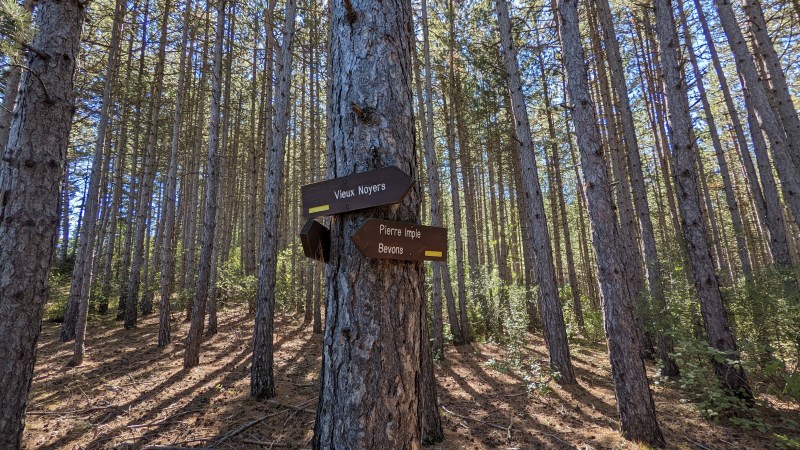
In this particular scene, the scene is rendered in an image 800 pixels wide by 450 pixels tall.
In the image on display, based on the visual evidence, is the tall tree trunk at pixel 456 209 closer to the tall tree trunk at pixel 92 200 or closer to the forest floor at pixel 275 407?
the forest floor at pixel 275 407

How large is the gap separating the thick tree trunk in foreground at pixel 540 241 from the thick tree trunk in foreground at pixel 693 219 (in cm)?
224

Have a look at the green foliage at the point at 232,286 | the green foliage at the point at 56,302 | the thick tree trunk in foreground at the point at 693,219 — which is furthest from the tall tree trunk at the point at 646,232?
the green foliage at the point at 56,302

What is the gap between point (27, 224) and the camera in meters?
3.23

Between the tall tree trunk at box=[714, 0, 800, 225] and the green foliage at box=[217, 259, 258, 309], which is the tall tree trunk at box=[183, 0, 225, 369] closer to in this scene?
the green foliage at box=[217, 259, 258, 309]

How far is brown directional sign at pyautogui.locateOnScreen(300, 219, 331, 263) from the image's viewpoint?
1.84 metres

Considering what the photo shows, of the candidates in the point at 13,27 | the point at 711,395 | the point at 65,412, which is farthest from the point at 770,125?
the point at 65,412

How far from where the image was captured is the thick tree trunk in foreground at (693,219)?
5.30 metres

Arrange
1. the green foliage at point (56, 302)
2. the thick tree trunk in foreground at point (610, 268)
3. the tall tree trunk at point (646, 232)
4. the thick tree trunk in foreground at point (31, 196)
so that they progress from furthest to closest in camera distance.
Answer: the green foliage at point (56, 302) → the tall tree trunk at point (646, 232) → the thick tree trunk in foreground at point (610, 268) → the thick tree trunk in foreground at point (31, 196)

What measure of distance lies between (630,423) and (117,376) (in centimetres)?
841

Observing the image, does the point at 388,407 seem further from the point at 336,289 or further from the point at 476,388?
the point at 476,388

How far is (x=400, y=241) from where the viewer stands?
1843 mm

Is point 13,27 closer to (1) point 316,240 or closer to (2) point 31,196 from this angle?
(2) point 31,196

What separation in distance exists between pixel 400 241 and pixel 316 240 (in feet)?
1.49

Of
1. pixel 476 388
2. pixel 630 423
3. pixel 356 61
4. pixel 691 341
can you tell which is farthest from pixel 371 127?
pixel 476 388
